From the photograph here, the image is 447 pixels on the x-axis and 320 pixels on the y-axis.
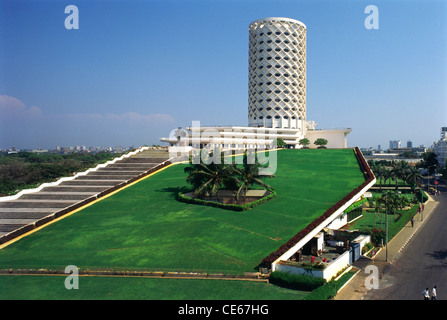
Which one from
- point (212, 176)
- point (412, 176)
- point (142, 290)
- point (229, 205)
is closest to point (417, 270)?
point (229, 205)

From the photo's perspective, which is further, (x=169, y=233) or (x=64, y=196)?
(x=64, y=196)

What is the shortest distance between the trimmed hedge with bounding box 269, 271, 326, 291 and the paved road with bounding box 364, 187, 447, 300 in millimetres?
2476

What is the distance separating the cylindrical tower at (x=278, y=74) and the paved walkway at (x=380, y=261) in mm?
62873

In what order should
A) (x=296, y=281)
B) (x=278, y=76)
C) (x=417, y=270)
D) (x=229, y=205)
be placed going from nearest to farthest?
(x=296, y=281)
(x=417, y=270)
(x=229, y=205)
(x=278, y=76)

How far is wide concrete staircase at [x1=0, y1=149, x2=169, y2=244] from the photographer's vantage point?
78.8 ft

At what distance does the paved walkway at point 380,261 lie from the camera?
15578 mm

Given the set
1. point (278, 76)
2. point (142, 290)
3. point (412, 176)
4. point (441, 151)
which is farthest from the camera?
point (441, 151)

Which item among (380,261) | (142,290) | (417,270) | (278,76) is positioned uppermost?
(278,76)

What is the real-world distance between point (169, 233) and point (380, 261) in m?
14.0

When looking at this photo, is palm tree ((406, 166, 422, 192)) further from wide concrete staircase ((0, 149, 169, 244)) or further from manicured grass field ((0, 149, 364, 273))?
wide concrete staircase ((0, 149, 169, 244))

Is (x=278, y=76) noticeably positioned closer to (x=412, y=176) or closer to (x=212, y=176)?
(x=412, y=176)

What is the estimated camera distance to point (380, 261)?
832 inches
